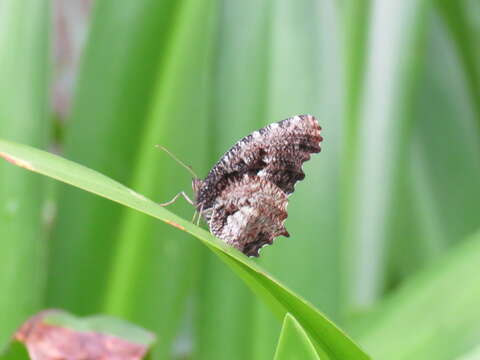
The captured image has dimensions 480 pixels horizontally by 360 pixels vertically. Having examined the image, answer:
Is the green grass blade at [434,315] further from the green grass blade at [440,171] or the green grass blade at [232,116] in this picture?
the green grass blade at [440,171]

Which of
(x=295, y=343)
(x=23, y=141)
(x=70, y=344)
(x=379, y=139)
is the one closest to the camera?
(x=295, y=343)

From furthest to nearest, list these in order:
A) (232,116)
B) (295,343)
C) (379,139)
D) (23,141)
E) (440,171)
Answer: (440,171), (379,139), (232,116), (23,141), (295,343)

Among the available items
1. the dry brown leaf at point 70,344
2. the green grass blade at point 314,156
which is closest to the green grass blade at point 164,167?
the green grass blade at point 314,156

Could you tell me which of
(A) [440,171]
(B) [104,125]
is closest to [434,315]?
(B) [104,125]

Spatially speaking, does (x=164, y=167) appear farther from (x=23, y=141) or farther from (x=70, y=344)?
(x=70, y=344)

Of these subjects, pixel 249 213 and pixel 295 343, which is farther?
pixel 249 213

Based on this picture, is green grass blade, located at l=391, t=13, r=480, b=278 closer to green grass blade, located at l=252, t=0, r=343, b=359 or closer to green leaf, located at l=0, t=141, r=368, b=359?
green grass blade, located at l=252, t=0, r=343, b=359

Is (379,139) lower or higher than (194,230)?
higher
